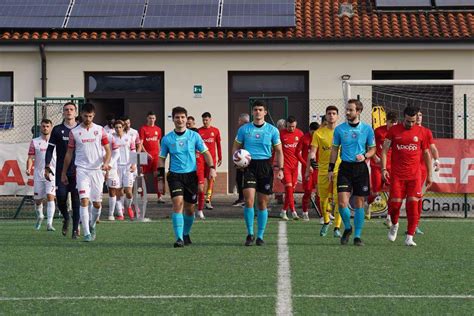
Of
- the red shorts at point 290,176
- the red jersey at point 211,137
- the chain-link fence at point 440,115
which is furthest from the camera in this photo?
the red jersey at point 211,137

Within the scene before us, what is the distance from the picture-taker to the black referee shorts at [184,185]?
14.5 metres

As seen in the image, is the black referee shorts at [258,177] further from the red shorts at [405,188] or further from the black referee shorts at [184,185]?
the red shorts at [405,188]

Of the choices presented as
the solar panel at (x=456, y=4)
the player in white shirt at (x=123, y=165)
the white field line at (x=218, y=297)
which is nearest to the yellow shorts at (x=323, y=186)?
the player in white shirt at (x=123, y=165)

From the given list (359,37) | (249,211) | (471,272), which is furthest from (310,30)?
(471,272)

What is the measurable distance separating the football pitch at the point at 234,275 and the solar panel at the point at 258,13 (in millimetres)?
11918

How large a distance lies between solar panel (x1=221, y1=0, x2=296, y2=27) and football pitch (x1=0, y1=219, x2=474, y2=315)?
39.1 feet

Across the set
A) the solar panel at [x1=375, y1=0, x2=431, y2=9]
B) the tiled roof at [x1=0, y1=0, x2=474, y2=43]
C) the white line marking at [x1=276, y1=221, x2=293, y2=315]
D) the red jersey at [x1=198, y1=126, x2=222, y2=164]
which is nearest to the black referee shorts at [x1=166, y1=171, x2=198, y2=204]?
the white line marking at [x1=276, y1=221, x2=293, y2=315]

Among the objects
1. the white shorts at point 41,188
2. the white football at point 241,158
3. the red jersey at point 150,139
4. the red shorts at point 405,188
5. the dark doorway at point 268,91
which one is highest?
the dark doorway at point 268,91

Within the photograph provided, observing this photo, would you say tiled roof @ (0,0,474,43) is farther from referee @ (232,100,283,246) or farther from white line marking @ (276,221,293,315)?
white line marking @ (276,221,293,315)

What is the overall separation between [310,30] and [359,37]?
4.56ft

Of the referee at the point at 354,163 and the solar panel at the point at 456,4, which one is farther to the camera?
the solar panel at the point at 456,4

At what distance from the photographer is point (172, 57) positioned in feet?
92.1

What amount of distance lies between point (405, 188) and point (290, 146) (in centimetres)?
642

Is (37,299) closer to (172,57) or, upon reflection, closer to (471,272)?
(471,272)
